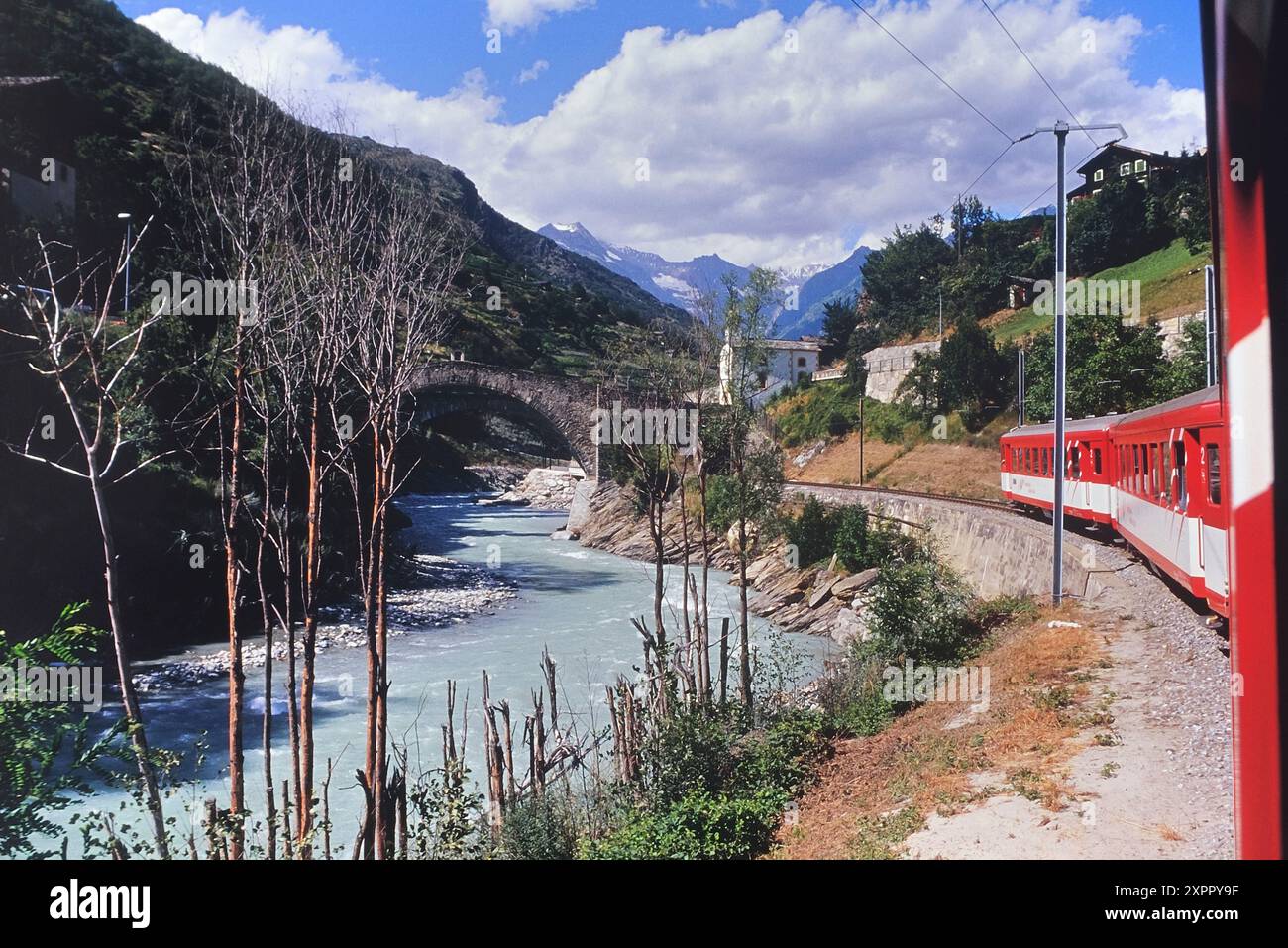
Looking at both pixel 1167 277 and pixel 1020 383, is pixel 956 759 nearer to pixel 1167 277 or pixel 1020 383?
pixel 1020 383

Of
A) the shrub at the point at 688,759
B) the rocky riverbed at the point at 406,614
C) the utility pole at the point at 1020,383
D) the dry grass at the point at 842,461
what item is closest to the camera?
the shrub at the point at 688,759

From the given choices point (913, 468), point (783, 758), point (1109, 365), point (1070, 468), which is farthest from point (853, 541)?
point (783, 758)

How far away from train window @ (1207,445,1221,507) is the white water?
17.1 ft

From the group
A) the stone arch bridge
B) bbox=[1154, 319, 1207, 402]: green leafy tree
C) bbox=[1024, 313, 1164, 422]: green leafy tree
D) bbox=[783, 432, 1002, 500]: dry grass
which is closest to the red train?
bbox=[1024, 313, 1164, 422]: green leafy tree

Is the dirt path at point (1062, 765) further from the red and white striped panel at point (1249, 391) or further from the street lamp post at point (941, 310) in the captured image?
the street lamp post at point (941, 310)

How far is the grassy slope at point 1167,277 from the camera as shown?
15.5m

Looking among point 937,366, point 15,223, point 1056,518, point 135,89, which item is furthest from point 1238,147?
point 135,89

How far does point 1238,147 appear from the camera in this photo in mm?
1455

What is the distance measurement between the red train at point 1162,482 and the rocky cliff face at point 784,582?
10.9ft

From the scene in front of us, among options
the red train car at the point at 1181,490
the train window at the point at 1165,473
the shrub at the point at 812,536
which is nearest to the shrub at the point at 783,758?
the red train car at the point at 1181,490

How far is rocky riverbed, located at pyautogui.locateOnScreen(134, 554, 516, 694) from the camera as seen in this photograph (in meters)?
11.1

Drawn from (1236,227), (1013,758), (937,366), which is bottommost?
(1013,758)
